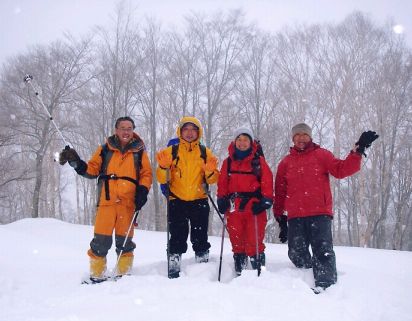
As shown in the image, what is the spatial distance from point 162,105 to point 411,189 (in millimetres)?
14664

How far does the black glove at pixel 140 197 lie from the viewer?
4633mm

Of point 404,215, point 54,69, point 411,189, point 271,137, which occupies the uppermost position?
→ point 54,69

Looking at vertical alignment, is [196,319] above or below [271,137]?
below

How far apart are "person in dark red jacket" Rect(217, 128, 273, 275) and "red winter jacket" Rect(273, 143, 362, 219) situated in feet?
0.97

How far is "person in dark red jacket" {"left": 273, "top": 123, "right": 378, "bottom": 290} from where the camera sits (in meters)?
4.32

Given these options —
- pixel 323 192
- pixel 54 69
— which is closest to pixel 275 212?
pixel 323 192

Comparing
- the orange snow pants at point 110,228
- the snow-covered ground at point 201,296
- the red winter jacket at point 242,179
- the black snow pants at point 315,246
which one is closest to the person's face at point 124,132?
the orange snow pants at point 110,228

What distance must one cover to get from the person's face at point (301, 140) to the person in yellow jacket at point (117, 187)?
1.96 metres

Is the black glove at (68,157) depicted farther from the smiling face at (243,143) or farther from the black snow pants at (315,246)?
the black snow pants at (315,246)

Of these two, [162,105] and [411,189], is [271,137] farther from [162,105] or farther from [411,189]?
[411,189]

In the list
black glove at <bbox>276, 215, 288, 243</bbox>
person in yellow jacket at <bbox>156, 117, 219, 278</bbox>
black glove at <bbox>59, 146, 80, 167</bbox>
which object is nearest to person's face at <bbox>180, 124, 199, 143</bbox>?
person in yellow jacket at <bbox>156, 117, 219, 278</bbox>

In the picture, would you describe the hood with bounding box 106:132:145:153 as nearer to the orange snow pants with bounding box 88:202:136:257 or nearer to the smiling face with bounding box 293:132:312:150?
the orange snow pants with bounding box 88:202:136:257

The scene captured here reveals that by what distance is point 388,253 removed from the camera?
8.30 meters

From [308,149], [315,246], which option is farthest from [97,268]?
[308,149]
